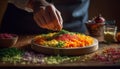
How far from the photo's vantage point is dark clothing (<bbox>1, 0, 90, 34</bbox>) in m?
2.17

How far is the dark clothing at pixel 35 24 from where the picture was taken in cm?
217

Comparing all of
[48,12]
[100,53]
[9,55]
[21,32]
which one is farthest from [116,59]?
[21,32]

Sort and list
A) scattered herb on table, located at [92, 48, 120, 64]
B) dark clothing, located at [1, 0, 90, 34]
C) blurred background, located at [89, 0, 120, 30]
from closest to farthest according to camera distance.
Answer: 1. scattered herb on table, located at [92, 48, 120, 64]
2. dark clothing, located at [1, 0, 90, 34]
3. blurred background, located at [89, 0, 120, 30]

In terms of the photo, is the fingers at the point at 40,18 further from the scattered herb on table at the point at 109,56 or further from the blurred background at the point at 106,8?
the blurred background at the point at 106,8

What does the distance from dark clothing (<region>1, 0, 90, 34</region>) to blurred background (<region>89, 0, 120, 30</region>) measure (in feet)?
2.32

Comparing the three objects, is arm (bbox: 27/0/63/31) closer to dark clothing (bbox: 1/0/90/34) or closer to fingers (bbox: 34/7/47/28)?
fingers (bbox: 34/7/47/28)

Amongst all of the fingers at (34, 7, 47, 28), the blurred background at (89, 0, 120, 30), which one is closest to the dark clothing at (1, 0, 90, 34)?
the fingers at (34, 7, 47, 28)

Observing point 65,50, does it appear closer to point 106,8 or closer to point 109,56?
point 109,56

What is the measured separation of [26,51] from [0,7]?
0.53 meters

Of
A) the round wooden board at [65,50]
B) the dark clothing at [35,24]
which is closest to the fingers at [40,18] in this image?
the round wooden board at [65,50]

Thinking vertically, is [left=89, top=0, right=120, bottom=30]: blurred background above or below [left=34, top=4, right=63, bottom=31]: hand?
above

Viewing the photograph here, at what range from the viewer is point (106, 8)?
10.00 feet

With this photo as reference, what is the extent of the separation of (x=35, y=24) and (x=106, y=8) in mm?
1090

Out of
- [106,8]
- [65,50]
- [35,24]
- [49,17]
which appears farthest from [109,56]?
[106,8]
